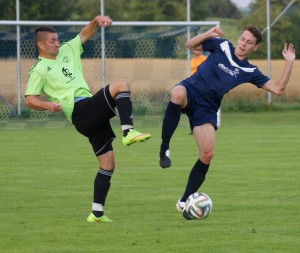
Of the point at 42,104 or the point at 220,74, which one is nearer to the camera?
the point at 42,104

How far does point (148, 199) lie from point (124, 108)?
259 centimetres

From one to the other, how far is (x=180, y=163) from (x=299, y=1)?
77.7ft

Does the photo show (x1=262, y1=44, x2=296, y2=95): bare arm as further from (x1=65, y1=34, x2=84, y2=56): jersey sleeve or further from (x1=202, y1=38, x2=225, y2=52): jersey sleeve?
(x1=65, y1=34, x2=84, y2=56): jersey sleeve

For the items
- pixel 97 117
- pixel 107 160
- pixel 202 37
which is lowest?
pixel 107 160

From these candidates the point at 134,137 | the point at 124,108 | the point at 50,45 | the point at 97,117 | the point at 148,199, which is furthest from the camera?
the point at 148,199

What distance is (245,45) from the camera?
10820mm

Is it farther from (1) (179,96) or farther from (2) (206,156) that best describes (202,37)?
(2) (206,156)

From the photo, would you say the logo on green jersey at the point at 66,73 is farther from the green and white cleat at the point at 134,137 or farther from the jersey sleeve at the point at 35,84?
the green and white cleat at the point at 134,137

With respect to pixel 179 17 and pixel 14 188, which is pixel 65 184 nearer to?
pixel 14 188

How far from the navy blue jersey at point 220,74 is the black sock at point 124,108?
1055mm

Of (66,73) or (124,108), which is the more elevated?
(66,73)

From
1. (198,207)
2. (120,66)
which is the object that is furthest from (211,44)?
(120,66)

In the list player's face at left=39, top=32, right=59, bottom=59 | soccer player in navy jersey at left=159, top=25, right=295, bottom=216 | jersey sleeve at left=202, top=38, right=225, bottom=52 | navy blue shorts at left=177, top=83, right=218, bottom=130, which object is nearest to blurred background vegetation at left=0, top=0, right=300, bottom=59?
jersey sleeve at left=202, top=38, right=225, bottom=52

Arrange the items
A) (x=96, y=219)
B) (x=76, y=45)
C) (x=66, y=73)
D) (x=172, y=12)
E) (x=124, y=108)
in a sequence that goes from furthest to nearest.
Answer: (x=172, y=12) → (x=76, y=45) → (x=66, y=73) → (x=96, y=219) → (x=124, y=108)
